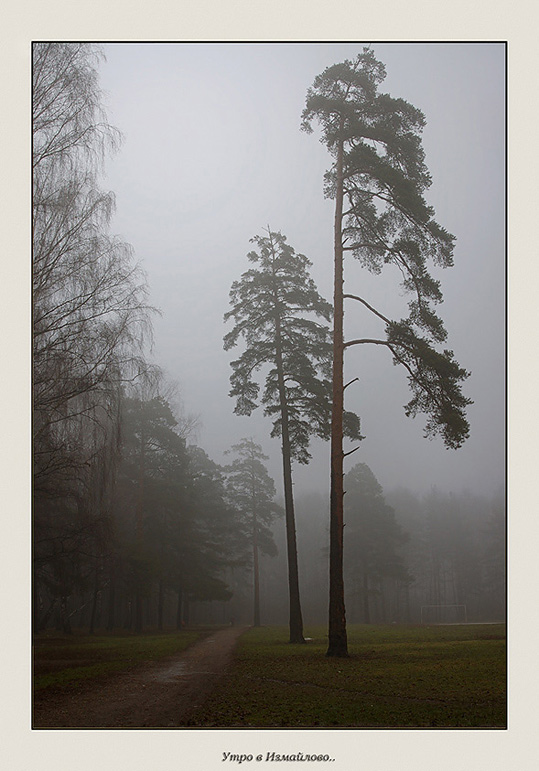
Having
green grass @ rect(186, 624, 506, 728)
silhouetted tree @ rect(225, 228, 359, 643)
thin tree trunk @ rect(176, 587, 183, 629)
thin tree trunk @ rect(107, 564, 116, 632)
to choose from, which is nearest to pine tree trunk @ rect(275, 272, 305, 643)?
silhouetted tree @ rect(225, 228, 359, 643)

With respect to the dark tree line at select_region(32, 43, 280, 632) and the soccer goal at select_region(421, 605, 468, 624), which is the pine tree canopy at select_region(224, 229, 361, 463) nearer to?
the dark tree line at select_region(32, 43, 280, 632)

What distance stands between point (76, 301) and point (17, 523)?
342cm

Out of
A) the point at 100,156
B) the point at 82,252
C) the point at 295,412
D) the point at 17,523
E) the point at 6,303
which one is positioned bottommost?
the point at 17,523

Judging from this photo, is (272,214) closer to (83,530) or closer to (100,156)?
(100,156)

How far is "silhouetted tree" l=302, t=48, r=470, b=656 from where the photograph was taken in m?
8.55

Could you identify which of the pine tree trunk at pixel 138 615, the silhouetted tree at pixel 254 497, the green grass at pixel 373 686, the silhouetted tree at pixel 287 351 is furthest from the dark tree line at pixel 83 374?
the green grass at pixel 373 686

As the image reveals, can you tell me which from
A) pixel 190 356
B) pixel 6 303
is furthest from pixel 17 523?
pixel 190 356

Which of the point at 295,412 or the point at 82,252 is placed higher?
the point at 82,252

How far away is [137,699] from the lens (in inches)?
263

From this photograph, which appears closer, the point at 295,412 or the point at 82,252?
the point at 82,252

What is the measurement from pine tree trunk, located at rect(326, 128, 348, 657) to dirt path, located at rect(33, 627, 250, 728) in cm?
164

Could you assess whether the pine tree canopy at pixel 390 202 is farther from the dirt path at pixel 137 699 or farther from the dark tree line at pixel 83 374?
the dirt path at pixel 137 699

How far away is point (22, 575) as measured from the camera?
7.21m

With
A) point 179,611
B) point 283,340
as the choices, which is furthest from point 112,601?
point 283,340
